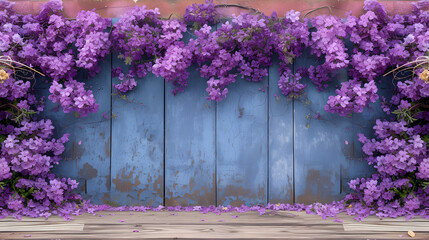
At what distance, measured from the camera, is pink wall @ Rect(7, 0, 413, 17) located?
3.31 m

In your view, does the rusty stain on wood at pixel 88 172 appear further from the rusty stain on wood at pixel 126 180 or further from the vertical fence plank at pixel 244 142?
the vertical fence plank at pixel 244 142

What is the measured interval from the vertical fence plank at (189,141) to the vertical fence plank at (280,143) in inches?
16.0

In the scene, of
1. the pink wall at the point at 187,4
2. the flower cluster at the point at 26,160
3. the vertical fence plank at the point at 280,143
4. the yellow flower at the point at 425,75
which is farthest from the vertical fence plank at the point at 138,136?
the yellow flower at the point at 425,75

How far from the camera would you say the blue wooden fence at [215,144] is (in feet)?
10.7

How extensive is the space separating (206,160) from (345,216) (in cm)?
100

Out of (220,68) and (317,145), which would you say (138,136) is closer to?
(220,68)

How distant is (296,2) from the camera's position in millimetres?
3320

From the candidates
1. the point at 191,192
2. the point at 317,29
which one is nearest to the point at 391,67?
the point at 317,29

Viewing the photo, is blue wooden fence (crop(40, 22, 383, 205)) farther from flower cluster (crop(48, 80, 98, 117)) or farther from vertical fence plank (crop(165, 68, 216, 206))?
flower cluster (crop(48, 80, 98, 117))

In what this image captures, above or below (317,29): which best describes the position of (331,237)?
below

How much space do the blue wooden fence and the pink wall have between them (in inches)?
14.4

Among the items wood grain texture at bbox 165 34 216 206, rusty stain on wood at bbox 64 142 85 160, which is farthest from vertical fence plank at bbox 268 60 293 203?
rusty stain on wood at bbox 64 142 85 160

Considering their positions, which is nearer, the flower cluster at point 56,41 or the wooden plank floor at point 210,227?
the wooden plank floor at point 210,227

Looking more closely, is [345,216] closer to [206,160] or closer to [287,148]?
[287,148]
